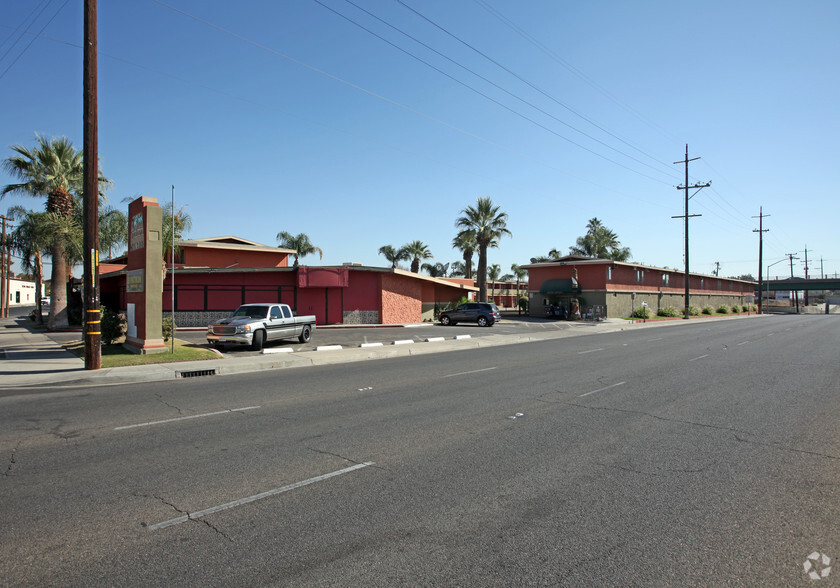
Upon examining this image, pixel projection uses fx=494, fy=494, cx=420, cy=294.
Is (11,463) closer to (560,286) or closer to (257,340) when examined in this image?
(257,340)

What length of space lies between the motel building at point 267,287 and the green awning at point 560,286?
15714mm

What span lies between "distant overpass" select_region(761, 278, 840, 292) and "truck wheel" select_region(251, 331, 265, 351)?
4118 inches

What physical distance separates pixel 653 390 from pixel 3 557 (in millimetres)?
10540

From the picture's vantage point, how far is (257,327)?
19062 mm

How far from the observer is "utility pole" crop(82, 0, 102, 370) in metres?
14.1

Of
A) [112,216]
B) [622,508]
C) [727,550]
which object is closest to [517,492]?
[622,508]

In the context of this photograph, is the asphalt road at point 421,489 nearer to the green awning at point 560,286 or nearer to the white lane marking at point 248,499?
the white lane marking at point 248,499

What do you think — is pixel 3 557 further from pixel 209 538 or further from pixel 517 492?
pixel 517 492

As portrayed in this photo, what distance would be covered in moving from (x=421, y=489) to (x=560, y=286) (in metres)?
43.6

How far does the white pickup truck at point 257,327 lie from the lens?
18625 millimetres

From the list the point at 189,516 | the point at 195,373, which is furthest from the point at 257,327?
the point at 189,516

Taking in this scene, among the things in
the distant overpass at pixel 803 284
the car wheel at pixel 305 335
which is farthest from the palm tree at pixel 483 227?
the distant overpass at pixel 803 284

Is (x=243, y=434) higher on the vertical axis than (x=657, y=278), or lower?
lower

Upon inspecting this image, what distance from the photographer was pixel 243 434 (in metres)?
7.08
